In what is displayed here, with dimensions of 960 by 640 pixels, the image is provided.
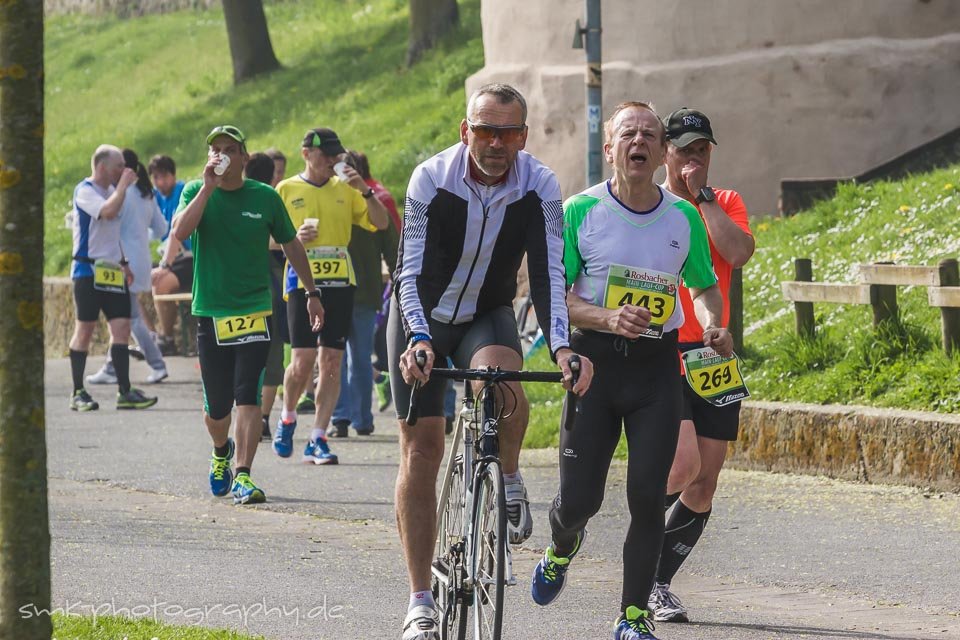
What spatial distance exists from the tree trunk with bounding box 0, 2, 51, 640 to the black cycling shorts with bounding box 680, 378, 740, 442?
9.19ft

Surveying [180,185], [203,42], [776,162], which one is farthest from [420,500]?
[203,42]

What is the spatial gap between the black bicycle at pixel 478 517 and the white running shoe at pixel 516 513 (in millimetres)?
178

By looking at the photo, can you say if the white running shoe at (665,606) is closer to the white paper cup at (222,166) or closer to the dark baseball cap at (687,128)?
the dark baseball cap at (687,128)

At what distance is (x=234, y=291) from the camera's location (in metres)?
10.2

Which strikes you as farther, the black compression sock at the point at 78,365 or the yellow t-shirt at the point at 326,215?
the black compression sock at the point at 78,365

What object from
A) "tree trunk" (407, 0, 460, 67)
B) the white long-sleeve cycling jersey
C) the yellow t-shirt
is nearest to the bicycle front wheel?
the white long-sleeve cycling jersey

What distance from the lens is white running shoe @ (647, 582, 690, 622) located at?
700 cm

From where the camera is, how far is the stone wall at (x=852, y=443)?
9.95 meters

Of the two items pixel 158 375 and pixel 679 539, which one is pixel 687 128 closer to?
pixel 679 539

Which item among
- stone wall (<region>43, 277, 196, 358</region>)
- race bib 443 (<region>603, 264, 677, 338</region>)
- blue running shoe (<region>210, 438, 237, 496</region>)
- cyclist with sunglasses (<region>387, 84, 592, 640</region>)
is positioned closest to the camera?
cyclist with sunglasses (<region>387, 84, 592, 640</region>)

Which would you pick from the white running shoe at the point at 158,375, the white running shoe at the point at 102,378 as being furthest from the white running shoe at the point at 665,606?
the white running shoe at the point at 102,378

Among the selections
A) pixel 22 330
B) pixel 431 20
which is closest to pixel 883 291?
pixel 22 330

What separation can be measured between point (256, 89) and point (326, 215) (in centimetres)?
1937

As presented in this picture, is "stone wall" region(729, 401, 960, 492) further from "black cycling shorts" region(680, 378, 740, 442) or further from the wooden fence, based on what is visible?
"black cycling shorts" region(680, 378, 740, 442)
